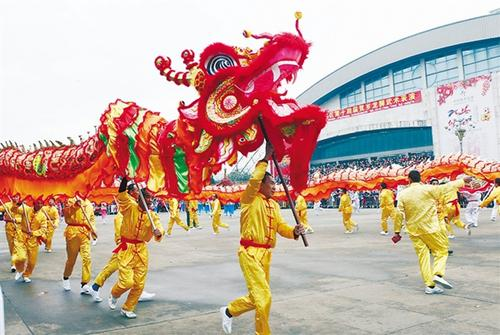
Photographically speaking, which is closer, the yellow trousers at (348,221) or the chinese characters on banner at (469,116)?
the yellow trousers at (348,221)

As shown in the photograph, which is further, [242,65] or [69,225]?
[69,225]

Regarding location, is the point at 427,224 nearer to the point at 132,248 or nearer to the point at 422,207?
the point at 422,207

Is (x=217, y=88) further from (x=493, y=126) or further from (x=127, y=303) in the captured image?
(x=493, y=126)

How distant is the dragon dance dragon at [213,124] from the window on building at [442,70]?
3608cm

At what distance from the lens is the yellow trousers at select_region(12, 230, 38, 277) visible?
788 centimetres

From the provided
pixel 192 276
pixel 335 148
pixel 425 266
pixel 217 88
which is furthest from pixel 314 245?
pixel 335 148

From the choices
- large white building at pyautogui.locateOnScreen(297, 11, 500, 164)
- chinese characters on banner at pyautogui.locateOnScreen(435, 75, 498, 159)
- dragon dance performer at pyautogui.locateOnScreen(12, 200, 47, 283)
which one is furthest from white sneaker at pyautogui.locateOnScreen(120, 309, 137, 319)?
large white building at pyautogui.locateOnScreen(297, 11, 500, 164)

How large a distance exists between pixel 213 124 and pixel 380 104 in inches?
1333

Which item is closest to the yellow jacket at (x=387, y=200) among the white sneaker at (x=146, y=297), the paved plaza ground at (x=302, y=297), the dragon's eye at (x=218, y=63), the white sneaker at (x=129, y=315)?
the paved plaza ground at (x=302, y=297)

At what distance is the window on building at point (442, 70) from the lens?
37.0 metres

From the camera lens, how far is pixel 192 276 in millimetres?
7980

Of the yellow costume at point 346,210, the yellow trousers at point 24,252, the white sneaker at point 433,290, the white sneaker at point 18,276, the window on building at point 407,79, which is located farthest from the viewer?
the window on building at point 407,79

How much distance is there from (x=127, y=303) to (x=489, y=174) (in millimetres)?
8362

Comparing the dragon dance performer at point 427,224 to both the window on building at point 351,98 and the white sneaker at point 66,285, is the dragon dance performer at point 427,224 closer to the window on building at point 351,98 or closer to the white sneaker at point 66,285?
the white sneaker at point 66,285
